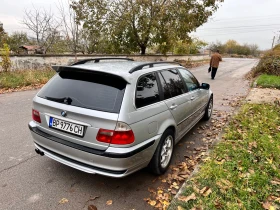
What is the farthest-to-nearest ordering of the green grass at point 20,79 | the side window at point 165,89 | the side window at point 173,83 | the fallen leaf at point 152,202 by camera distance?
the green grass at point 20,79 → the side window at point 173,83 → the side window at point 165,89 → the fallen leaf at point 152,202

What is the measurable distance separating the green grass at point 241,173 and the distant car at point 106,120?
73cm

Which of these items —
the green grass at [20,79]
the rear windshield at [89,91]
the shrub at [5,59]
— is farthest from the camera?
the shrub at [5,59]

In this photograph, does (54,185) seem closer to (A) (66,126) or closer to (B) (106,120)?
(A) (66,126)

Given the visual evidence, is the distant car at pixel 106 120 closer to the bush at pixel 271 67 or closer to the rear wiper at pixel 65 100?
the rear wiper at pixel 65 100

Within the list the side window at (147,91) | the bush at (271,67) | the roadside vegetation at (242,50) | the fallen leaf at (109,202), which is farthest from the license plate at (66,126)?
the roadside vegetation at (242,50)

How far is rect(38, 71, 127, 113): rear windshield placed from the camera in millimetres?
2535

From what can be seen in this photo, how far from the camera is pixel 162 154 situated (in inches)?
128

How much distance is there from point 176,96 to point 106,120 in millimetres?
1602

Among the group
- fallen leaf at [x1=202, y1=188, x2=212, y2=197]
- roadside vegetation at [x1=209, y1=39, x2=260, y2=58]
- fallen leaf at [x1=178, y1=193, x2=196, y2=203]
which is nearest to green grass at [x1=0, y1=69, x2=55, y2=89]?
fallen leaf at [x1=178, y1=193, x2=196, y2=203]

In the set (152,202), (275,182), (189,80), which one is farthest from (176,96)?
(275,182)

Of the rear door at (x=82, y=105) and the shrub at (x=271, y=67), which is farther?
the shrub at (x=271, y=67)

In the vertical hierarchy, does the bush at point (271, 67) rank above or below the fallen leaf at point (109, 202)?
above

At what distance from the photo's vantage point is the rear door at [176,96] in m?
3.38

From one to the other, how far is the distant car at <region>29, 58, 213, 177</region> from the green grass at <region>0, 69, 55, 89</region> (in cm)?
775
